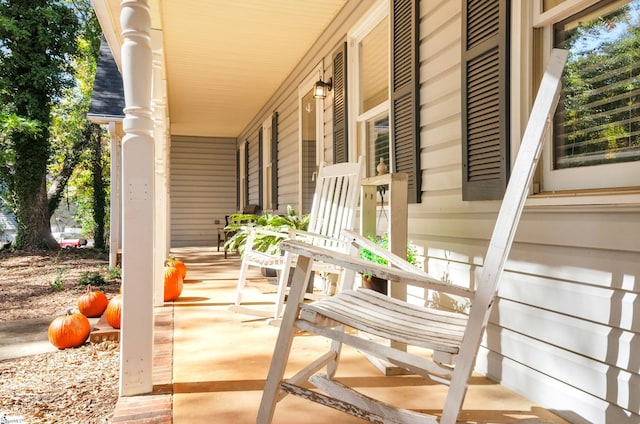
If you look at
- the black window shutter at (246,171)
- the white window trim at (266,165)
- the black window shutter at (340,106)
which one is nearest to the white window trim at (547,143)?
the black window shutter at (340,106)

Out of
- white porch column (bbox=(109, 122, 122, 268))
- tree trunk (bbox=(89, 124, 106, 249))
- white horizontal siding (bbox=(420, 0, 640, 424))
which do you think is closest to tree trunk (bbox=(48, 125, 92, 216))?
tree trunk (bbox=(89, 124, 106, 249))

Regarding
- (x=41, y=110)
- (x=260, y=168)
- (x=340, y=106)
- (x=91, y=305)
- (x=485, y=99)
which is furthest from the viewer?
(x=41, y=110)

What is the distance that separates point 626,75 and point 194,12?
12.3ft

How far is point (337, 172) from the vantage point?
3.02 m

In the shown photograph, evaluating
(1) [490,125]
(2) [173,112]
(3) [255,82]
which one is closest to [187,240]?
(2) [173,112]

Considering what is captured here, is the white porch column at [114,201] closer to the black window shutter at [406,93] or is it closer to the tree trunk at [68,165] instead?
the black window shutter at [406,93]

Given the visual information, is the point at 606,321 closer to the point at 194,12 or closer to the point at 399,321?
the point at 399,321

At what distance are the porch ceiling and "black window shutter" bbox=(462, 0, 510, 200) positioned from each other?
2096 millimetres

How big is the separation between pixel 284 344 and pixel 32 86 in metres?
10.4

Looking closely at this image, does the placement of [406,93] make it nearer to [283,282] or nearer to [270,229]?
[283,282]

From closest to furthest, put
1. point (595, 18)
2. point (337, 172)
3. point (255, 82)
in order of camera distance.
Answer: point (595, 18) < point (337, 172) < point (255, 82)

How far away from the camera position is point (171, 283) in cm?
383

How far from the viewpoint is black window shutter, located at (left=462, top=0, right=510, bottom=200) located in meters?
2.10

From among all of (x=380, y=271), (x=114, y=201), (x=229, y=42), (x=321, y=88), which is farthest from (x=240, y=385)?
(x=114, y=201)
